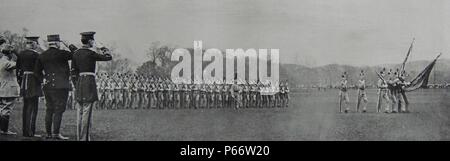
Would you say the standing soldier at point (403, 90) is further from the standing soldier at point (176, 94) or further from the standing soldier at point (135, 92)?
the standing soldier at point (135, 92)

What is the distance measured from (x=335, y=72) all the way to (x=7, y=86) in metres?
5.13

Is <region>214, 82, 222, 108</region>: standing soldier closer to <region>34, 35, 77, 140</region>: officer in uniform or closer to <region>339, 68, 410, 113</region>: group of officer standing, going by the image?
<region>339, 68, 410, 113</region>: group of officer standing

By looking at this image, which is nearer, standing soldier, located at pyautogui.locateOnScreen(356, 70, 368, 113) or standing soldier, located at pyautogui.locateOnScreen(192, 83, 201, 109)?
standing soldier, located at pyautogui.locateOnScreen(356, 70, 368, 113)

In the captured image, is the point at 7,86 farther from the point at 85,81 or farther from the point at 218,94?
the point at 218,94

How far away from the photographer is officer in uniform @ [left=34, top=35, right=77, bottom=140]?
29.8 feet

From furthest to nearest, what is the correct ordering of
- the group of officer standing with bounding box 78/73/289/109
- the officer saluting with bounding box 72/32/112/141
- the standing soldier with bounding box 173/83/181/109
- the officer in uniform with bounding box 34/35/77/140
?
the standing soldier with bounding box 173/83/181/109, the group of officer standing with bounding box 78/73/289/109, the officer in uniform with bounding box 34/35/77/140, the officer saluting with bounding box 72/32/112/141

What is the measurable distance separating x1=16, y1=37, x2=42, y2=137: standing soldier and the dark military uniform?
0.14 meters

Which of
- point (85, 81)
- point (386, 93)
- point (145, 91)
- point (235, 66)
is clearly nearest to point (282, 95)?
point (235, 66)

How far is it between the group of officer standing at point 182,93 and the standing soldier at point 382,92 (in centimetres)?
156

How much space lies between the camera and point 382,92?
9.87 metres

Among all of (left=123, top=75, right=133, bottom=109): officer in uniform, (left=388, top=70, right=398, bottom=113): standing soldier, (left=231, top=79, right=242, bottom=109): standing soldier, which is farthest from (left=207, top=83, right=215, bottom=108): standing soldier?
(left=388, top=70, right=398, bottom=113): standing soldier
